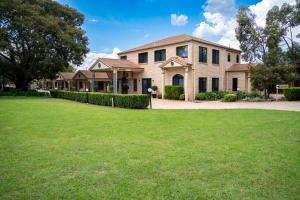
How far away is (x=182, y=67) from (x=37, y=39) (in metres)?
17.6

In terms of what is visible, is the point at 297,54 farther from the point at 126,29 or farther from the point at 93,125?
the point at 93,125

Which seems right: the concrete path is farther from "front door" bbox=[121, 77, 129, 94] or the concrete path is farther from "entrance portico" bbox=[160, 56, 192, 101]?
"front door" bbox=[121, 77, 129, 94]

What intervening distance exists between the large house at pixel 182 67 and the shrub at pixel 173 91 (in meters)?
0.72

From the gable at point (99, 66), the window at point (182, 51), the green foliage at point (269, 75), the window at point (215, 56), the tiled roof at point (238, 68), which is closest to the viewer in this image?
the green foliage at point (269, 75)

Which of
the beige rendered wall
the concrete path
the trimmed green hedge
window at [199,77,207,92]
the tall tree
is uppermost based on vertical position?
the tall tree

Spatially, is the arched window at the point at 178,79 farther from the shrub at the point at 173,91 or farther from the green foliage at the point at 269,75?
the green foliage at the point at 269,75

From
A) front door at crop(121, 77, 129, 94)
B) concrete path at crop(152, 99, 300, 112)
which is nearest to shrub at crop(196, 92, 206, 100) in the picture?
concrete path at crop(152, 99, 300, 112)

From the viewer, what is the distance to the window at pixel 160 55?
90.3 ft

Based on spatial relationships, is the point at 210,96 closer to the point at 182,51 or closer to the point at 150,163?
the point at 182,51

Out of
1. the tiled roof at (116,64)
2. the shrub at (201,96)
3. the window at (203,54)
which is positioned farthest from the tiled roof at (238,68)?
the tiled roof at (116,64)

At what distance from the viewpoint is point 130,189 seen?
3.96 metres

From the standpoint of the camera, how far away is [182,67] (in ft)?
81.0

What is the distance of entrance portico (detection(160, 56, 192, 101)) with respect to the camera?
2408 centimetres

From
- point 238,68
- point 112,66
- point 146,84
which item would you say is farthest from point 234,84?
point 112,66
